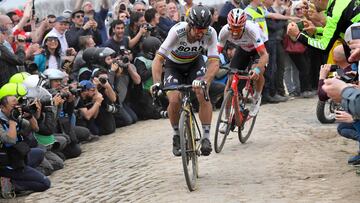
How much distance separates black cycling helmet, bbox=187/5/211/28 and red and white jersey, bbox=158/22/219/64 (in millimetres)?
387

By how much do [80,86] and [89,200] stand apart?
429 centimetres

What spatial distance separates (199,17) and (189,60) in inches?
37.3

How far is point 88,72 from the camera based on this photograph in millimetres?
15422

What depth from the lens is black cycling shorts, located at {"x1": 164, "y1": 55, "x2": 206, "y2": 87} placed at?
36.3ft

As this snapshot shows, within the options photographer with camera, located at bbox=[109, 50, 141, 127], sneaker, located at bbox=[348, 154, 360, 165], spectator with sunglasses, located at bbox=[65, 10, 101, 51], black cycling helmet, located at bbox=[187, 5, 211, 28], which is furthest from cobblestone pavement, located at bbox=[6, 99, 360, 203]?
spectator with sunglasses, located at bbox=[65, 10, 101, 51]

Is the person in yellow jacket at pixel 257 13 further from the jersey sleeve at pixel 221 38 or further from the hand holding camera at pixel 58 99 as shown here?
the hand holding camera at pixel 58 99

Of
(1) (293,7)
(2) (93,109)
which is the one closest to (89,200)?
(2) (93,109)

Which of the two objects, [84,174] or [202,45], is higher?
[202,45]

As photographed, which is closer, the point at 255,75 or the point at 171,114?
the point at 171,114

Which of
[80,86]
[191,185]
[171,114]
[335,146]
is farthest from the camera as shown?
[80,86]

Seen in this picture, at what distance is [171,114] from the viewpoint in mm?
10695

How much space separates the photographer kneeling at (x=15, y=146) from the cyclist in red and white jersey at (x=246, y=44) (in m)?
3.31

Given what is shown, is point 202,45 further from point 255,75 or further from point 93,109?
point 93,109

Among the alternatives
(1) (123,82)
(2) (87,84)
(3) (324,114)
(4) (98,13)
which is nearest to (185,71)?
(2) (87,84)
